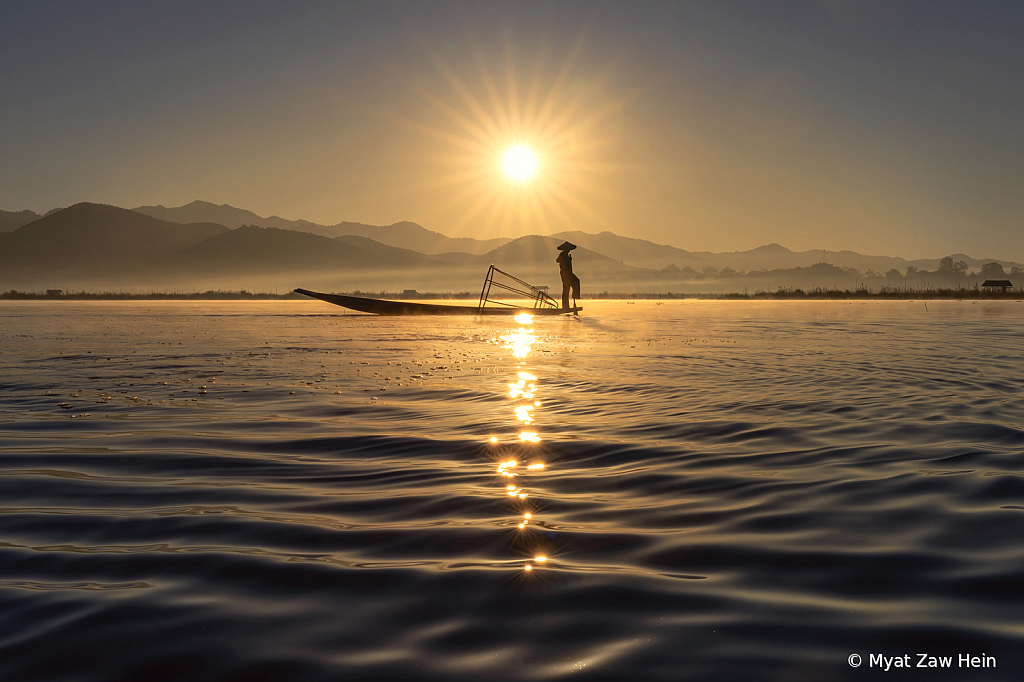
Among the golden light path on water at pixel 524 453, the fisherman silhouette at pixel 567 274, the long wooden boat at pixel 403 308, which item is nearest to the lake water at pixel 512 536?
the golden light path on water at pixel 524 453

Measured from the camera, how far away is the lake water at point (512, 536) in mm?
2920

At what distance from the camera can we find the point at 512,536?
4.37 m

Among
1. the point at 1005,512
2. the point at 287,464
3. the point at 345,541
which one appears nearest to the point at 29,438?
the point at 287,464

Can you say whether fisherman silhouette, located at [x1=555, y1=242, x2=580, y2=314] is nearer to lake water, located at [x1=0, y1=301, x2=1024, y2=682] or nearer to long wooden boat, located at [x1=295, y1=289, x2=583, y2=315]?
long wooden boat, located at [x1=295, y1=289, x2=583, y2=315]

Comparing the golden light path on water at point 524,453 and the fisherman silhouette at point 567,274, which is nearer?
the golden light path on water at point 524,453

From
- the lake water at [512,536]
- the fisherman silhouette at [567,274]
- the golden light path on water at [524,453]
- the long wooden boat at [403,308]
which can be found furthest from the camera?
the fisherman silhouette at [567,274]

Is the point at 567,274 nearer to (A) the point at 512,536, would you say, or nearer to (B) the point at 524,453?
(B) the point at 524,453

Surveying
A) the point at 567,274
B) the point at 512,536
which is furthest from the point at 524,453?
the point at 567,274

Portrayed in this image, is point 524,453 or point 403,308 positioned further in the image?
point 403,308

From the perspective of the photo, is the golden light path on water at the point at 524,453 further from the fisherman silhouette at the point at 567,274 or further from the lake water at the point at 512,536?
the fisherman silhouette at the point at 567,274

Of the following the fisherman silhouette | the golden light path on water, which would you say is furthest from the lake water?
the fisherman silhouette

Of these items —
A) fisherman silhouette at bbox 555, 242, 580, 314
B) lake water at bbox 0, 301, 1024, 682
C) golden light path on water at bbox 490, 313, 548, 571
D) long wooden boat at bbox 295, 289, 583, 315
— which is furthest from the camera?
fisherman silhouette at bbox 555, 242, 580, 314

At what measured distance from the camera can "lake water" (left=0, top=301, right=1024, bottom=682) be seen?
292 centimetres

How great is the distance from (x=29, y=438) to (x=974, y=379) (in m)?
15.0
